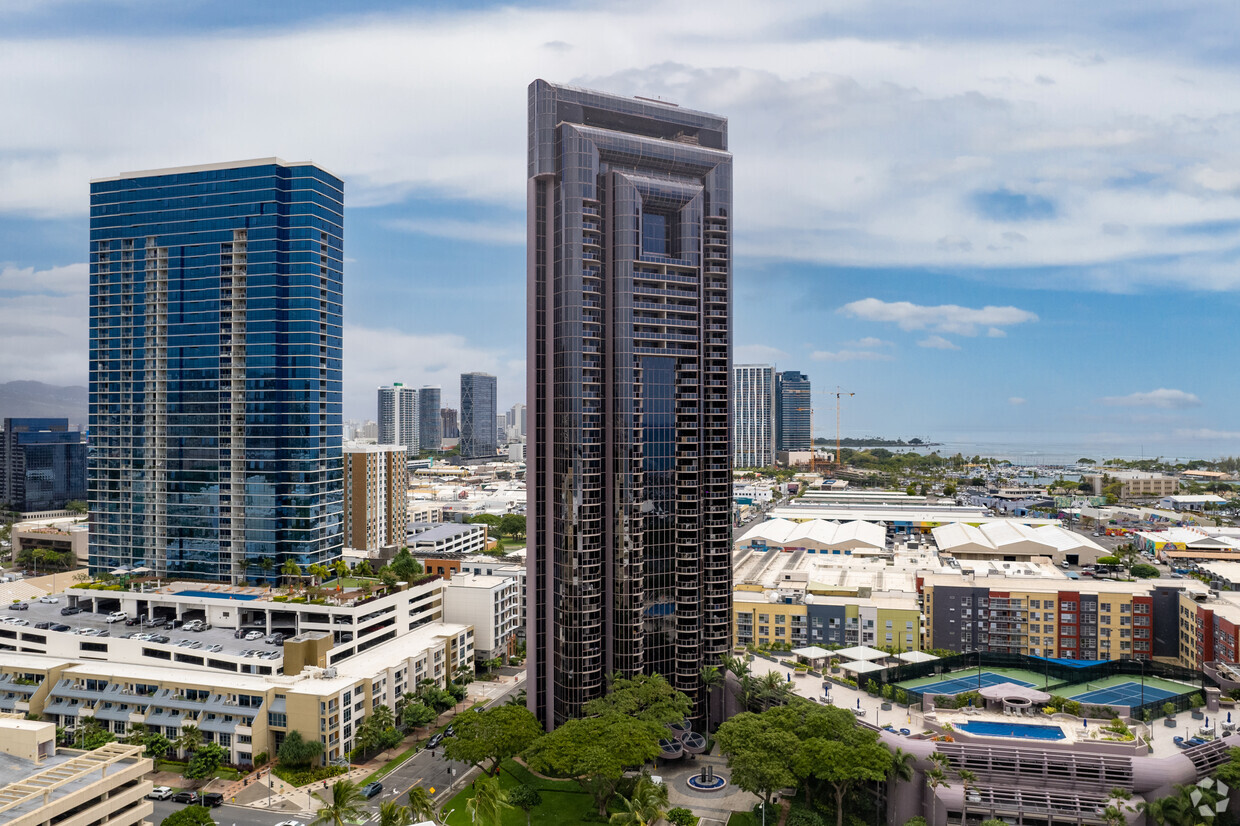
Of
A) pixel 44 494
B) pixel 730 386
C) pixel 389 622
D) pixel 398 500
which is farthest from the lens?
pixel 44 494

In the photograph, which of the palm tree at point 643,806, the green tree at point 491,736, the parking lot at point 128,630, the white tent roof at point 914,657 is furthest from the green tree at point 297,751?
the white tent roof at point 914,657

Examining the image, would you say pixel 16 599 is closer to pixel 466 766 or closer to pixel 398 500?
pixel 398 500

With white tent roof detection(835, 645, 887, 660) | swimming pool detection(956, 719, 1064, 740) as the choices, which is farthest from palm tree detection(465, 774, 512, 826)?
white tent roof detection(835, 645, 887, 660)

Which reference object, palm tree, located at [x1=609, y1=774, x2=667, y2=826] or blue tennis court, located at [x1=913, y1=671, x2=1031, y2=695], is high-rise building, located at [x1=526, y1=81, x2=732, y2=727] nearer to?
palm tree, located at [x1=609, y1=774, x2=667, y2=826]

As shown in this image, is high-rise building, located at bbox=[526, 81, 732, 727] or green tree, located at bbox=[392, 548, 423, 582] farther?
green tree, located at bbox=[392, 548, 423, 582]

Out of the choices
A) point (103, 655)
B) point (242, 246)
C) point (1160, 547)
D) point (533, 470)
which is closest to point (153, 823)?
point (103, 655)

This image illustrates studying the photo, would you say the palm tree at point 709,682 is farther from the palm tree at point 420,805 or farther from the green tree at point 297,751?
the green tree at point 297,751
